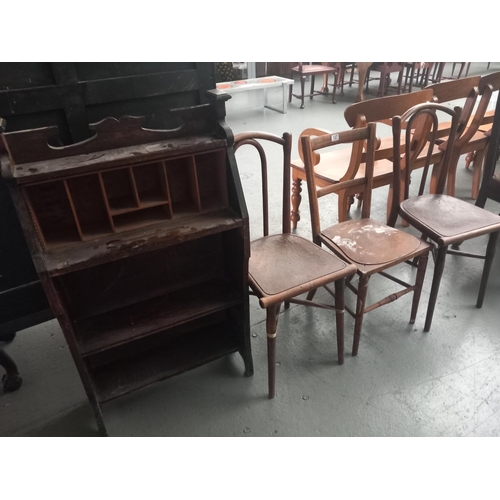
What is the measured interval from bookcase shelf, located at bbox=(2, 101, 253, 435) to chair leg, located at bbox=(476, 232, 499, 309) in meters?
1.30

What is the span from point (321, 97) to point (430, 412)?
5.71 m

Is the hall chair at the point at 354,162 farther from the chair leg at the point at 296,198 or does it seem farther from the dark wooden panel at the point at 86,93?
the dark wooden panel at the point at 86,93

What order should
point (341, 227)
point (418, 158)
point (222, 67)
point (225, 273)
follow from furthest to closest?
point (222, 67) < point (418, 158) < point (341, 227) < point (225, 273)

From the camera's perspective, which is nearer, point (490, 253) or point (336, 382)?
point (336, 382)

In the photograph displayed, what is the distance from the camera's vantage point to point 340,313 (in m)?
1.70

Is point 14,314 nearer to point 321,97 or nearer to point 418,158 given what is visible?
point 418,158

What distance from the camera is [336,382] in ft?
5.70

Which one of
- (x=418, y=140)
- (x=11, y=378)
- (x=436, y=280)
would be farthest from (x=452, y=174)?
(x=11, y=378)

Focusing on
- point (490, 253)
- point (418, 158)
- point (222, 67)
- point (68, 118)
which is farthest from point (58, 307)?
point (222, 67)

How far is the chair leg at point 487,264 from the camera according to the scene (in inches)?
76.0

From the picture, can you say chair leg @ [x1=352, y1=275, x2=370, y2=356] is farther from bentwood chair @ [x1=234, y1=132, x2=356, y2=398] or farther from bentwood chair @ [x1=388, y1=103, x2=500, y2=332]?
bentwood chair @ [x1=388, y1=103, x2=500, y2=332]

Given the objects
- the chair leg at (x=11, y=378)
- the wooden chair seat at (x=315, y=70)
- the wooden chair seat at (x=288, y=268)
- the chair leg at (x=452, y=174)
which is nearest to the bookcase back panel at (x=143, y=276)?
the wooden chair seat at (x=288, y=268)

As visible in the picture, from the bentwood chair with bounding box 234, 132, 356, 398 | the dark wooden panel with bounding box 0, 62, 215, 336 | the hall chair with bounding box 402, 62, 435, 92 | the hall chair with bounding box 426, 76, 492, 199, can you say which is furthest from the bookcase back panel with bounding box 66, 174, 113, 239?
the hall chair with bounding box 402, 62, 435, 92

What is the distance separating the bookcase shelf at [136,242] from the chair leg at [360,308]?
504 mm
